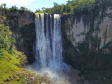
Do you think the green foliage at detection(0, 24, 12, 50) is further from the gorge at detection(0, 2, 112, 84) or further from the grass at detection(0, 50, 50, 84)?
the grass at detection(0, 50, 50, 84)

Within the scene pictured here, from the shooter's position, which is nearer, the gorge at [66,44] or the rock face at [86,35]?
the rock face at [86,35]

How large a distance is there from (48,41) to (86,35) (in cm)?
842

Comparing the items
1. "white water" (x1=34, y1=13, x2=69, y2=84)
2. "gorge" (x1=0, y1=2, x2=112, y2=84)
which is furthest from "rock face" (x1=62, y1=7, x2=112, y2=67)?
"white water" (x1=34, y1=13, x2=69, y2=84)

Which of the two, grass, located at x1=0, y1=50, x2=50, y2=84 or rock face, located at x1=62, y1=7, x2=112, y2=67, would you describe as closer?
grass, located at x1=0, y1=50, x2=50, y2=84

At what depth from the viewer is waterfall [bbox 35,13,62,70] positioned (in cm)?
2288

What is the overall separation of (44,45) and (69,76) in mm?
8545

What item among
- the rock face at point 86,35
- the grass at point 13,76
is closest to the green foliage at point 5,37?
the grass at point 13,76

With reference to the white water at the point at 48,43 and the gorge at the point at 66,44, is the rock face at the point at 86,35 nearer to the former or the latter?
the gorge at the point at 66,44

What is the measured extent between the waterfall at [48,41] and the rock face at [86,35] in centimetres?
160

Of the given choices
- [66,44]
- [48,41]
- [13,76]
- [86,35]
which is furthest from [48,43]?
[13,76]

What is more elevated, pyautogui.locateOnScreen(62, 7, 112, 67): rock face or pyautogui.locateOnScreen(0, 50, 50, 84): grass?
pyautogui.locateOnScreen(62, 7, 112, 67): rock face

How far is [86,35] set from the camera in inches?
872

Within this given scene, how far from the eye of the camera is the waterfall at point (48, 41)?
22875 mm

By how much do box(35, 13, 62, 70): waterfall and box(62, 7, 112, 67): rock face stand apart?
1.60 meters
